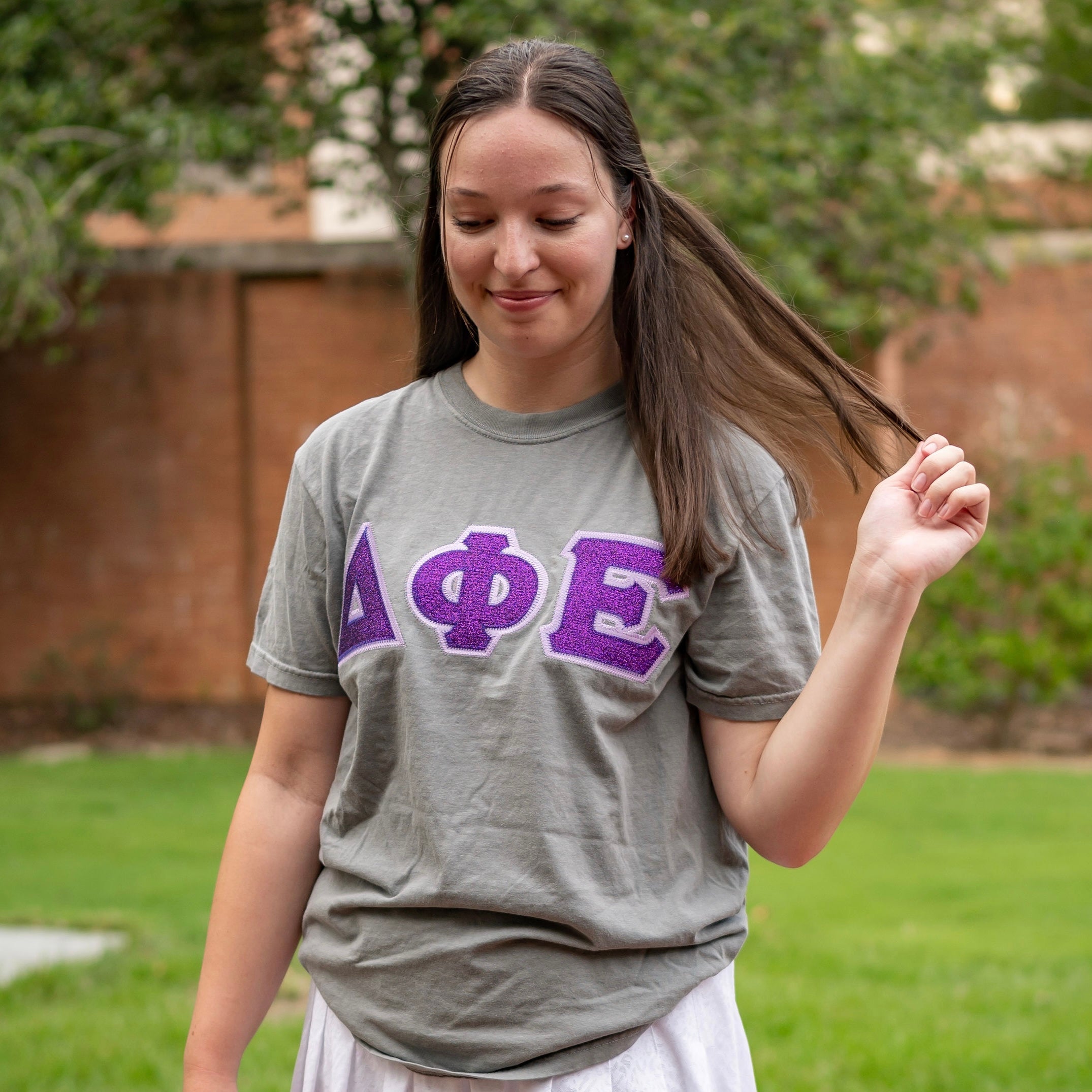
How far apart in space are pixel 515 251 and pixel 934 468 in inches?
18.6

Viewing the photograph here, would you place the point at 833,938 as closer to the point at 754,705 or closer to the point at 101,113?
the point at 754,705

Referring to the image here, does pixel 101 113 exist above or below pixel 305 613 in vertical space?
below

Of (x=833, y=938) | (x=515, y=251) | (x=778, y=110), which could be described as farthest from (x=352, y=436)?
(x=778, y=110)

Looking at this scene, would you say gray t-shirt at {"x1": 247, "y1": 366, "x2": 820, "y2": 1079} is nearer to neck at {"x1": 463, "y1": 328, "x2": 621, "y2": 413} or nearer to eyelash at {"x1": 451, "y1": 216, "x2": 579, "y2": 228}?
neck at {"x1": 463, "y1": 328, "x2": 621, "y2": 413}

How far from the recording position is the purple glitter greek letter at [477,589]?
1424 millimetres

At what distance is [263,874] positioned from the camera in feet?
5.22

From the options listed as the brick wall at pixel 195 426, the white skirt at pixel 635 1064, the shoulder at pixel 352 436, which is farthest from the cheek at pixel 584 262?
the brick wall at pixel 195 426

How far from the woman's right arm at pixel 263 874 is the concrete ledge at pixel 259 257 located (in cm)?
749

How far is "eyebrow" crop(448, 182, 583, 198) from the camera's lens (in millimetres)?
1424

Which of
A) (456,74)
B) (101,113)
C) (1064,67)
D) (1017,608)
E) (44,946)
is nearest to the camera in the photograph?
(44,946)

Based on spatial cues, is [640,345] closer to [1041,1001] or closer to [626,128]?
[626,128]

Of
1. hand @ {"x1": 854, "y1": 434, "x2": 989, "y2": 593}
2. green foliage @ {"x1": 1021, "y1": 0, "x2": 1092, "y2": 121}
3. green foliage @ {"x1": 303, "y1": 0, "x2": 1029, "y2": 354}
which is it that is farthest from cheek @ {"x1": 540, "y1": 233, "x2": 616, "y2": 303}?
green foliage @ {"x1": 1021, "y1": 0, "x2": 1092, "y2": 121}

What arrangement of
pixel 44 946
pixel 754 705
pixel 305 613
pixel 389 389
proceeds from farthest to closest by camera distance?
1. pixel 44 946
2. pixel 389 389
3. pixel 305 613
4. pixel 754 705

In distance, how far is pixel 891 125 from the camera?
23.2 ft
